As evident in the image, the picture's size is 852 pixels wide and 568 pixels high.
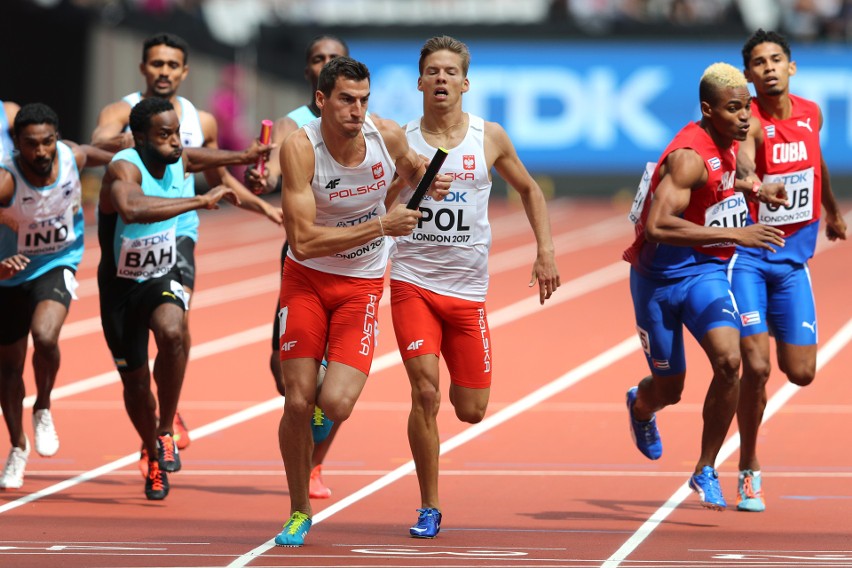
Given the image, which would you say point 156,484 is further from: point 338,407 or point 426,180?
point 426,180

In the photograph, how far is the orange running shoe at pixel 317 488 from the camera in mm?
8844

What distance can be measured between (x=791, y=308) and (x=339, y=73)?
3.00m

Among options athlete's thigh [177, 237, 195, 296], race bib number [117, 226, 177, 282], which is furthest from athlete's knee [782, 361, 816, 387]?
athlete's thigh [177, 237, 195, 296]

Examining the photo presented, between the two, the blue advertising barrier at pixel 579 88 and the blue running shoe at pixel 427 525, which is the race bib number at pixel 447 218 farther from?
the blue advertising barrier at pixel 579 88

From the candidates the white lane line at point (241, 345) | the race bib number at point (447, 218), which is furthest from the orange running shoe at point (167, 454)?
the race bib number at point (447, 218)

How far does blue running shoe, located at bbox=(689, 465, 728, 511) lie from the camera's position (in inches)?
323

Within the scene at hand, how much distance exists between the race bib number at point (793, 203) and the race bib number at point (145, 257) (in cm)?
325

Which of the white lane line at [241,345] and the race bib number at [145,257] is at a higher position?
the race bib number at [145,257]

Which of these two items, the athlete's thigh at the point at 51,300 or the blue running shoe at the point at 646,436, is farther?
the blue running shoe at the point at 646,436

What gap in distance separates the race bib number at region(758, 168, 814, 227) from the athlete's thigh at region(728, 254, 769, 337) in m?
0.34

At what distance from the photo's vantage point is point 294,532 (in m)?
7.34

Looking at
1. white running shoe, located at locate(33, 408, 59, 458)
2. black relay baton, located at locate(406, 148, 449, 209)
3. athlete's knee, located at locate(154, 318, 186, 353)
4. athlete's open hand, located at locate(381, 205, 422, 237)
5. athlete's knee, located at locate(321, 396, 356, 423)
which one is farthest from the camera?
white running shoe, located at locate(33, 408, 59, 458)

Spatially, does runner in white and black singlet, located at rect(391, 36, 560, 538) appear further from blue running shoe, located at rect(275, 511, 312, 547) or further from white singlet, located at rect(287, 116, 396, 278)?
blue running shoe, located at rect(275, 511, 312, 547)

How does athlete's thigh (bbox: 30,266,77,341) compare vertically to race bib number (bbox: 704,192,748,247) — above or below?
below
